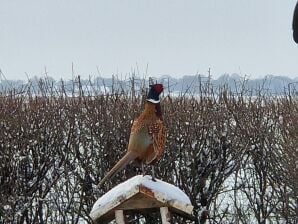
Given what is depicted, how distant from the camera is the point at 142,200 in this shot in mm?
3035

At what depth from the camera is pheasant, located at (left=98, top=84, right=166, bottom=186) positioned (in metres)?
3.10

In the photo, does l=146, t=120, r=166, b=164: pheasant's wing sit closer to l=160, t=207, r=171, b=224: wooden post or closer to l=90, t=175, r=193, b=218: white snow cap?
l=90, t=175, r=193, b=218: white snow cap

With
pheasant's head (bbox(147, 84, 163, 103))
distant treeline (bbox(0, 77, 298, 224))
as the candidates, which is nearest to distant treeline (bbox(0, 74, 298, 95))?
distant treeline (bbox(0, 77, 298, 224))

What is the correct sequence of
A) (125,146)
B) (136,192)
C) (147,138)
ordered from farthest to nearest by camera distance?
1. (125,146)
2. (147,138)
3. (136,192)

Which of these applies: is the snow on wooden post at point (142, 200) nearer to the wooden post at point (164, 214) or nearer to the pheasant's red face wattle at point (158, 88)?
the wooden post at point (164, 214)

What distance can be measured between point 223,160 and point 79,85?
2.21 m

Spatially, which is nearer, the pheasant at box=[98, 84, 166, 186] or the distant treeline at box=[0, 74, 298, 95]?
the pheasant at box=[98, 84, 166, 186]

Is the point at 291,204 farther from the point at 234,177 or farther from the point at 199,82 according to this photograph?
the point at 199,82

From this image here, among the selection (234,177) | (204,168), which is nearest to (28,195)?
(204,168)

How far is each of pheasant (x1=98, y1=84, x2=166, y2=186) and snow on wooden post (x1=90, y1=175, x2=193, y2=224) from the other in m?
0.12

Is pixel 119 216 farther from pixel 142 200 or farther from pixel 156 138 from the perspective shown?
pixel 156 138

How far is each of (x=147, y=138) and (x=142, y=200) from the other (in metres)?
0.34

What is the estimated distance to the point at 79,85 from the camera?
773cm

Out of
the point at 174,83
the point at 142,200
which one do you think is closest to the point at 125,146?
the point at 174,83
